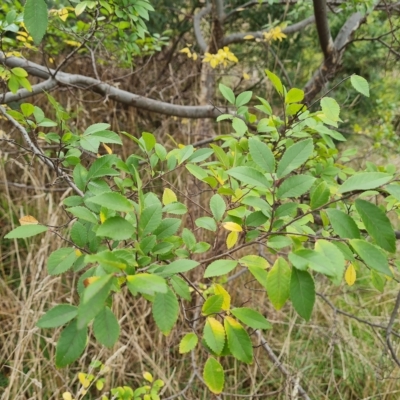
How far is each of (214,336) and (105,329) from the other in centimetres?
17

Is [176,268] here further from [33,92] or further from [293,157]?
[33,92]

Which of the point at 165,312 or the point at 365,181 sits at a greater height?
the point at 365,181

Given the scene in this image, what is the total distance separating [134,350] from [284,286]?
1258mm

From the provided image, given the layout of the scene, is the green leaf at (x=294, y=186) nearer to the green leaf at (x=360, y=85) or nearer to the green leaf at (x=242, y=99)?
the green leaf at (x=360, y=85)

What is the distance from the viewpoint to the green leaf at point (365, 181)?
420mm

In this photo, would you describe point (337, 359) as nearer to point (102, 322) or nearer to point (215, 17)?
point (102, 322)

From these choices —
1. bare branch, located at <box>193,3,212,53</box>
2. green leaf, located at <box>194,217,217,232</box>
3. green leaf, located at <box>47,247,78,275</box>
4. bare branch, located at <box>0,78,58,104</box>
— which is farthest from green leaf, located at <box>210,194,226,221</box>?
bare branch, located at <box>193,3,212,53</box>

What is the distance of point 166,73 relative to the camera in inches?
112

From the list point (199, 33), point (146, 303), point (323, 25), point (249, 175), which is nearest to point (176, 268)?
point (249, 175)

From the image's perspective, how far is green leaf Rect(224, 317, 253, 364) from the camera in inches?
18.6

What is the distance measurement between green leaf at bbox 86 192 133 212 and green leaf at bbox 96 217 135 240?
2cm

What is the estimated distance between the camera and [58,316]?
40cm

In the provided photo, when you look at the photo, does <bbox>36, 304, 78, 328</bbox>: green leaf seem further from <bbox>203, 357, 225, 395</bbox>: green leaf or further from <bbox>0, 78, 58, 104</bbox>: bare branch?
<bbox>0, 78, 58, 104</bbox>: bare branch

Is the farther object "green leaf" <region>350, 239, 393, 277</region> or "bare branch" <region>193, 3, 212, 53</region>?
"bare branch" <region>193, 3, 212, 53</region>
